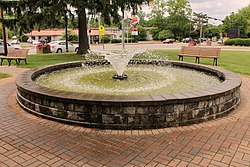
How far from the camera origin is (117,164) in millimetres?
3125

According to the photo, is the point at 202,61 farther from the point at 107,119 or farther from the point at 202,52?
the point at 107,119

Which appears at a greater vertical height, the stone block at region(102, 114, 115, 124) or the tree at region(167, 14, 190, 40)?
the tree at region(167, 14, 190, 40)

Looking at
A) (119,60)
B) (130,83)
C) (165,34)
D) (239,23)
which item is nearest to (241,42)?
(239,23)

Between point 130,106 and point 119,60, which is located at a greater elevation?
point 119,60

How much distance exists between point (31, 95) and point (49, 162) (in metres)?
2.13

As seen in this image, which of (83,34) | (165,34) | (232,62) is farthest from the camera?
(165,34)

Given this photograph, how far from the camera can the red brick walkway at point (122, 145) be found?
3199 mm

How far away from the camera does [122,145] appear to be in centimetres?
366

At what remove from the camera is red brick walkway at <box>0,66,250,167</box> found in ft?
10.5

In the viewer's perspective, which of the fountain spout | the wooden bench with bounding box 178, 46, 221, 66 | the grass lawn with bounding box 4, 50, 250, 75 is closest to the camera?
the fountain spout

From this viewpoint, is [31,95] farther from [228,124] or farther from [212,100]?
[228,124]

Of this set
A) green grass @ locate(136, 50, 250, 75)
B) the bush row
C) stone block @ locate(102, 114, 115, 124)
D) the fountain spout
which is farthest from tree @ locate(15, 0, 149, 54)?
the bush row

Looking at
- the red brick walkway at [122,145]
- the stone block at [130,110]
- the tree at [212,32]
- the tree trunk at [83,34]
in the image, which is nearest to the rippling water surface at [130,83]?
the stone block at [130,110]

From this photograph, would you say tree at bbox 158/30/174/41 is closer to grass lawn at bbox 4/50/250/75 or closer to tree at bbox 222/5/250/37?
tree at bbox 222/5/250/37
